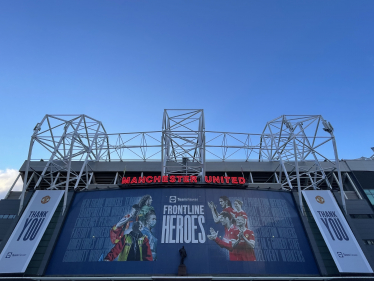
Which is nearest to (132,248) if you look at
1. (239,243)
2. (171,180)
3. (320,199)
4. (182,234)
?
(182,234)

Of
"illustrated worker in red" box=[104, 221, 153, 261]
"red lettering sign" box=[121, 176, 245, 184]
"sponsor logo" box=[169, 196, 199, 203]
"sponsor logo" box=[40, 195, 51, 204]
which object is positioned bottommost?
"illustrated worker in red" box=[104, 221, 153, 261]

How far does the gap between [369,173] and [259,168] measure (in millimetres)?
22119

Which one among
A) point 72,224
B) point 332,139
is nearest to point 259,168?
point 332,139

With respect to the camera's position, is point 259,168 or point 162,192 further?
point 259,168

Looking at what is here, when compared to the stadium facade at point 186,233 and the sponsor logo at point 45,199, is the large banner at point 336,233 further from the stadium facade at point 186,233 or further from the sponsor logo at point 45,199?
the sponsor logo at point 45,199

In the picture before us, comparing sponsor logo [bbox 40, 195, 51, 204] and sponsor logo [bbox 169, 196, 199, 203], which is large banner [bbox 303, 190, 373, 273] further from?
sponsor logo [bbox 40, 195, 51, 204]

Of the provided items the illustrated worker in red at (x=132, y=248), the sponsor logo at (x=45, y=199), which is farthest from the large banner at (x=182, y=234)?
the sponsor logo at (x=45, y=199)

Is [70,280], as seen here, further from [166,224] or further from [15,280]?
[166,224]

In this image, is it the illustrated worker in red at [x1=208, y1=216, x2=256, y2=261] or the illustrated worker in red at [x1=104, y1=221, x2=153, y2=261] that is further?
the illustrated worker in red at [x1=208, y1=216, x2=256, y2=261]

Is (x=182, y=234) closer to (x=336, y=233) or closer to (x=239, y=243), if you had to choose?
(x=239, y=243)

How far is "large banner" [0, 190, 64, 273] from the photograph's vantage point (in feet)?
101

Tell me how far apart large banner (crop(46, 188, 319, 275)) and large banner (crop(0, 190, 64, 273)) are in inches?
116

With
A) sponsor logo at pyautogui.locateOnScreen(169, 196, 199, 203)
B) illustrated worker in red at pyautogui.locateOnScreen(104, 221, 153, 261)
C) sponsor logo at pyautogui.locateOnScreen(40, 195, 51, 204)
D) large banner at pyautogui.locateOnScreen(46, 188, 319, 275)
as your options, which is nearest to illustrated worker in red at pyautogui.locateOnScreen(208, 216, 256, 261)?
large banner at pyautogui.locateOnScreen(46, 188, 319, 275)

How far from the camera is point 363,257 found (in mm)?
31297
